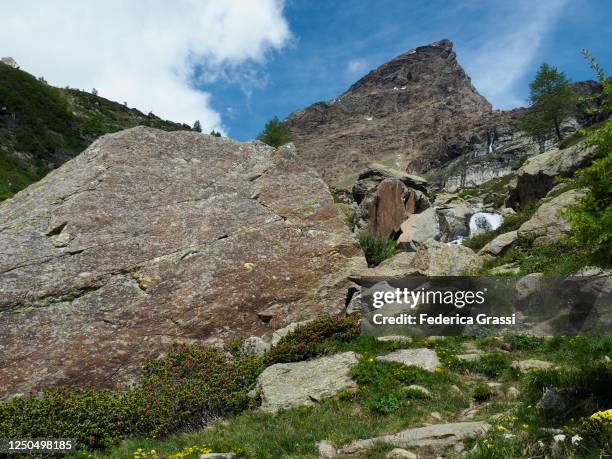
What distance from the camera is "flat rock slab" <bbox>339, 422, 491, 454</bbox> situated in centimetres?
857

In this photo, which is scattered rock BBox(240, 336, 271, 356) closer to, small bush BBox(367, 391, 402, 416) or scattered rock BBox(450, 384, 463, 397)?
small bush BBox(367, 391, 402, 416)

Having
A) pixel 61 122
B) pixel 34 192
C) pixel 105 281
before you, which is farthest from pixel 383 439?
pixel 61 122

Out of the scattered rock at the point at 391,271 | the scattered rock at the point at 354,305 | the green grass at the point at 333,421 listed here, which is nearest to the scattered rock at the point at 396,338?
the scattered rock at the point at 354,305

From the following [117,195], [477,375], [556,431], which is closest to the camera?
[556,431]

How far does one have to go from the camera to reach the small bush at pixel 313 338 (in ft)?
47.0

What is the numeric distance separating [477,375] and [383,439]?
184 inches

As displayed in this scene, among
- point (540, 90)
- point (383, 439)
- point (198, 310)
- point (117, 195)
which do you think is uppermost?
point (540, 90)

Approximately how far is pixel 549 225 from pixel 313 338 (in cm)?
1485

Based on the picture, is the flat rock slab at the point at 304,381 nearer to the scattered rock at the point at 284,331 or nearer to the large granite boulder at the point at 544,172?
the scattered rock at the point at 284,331

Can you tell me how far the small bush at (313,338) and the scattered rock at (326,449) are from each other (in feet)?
16.5

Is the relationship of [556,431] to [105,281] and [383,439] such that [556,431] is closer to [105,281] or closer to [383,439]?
[383,439]

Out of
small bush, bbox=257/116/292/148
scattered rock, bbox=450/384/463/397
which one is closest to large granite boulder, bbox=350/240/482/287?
scattered rock, bbox=450/384/463/397

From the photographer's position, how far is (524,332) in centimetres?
1586

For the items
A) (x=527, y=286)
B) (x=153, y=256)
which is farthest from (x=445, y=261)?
(x=153, y=256)
